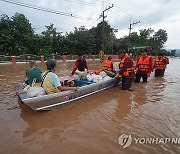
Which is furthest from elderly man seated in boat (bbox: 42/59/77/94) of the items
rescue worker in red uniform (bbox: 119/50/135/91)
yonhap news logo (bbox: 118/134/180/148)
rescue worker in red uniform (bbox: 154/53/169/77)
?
rescue worker in red uniform (bbox: 154/53/169/77)

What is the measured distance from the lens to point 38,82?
559 centimetres

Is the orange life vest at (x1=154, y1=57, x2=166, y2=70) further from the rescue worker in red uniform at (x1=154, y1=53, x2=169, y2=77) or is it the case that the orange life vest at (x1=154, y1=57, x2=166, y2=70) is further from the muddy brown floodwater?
the muddy brown floodwater

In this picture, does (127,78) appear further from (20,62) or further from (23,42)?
(23,42)

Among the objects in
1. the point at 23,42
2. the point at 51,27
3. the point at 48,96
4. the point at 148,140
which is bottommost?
the point at 148,140

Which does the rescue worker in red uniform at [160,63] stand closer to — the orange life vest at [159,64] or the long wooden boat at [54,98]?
the orange life vest at [159,64]

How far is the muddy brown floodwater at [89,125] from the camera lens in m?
3.54

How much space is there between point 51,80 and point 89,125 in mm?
1516

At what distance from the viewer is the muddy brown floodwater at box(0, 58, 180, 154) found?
3.54m

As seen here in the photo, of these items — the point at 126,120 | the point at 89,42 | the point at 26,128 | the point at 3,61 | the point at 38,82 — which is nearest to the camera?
the point at 26,128

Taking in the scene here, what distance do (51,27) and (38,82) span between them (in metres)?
30.7

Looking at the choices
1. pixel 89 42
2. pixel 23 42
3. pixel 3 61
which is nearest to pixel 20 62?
pixel 3 61

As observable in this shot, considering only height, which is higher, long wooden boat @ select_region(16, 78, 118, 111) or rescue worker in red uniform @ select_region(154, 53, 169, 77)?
rescue worker in red uniform @ select_region(154, 53, 169, 77)

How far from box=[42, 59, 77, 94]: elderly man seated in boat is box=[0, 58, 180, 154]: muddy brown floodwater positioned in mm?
621

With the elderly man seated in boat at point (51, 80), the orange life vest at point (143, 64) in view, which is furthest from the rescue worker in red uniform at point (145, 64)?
the elderly man seated in boat at point (51, 80)
